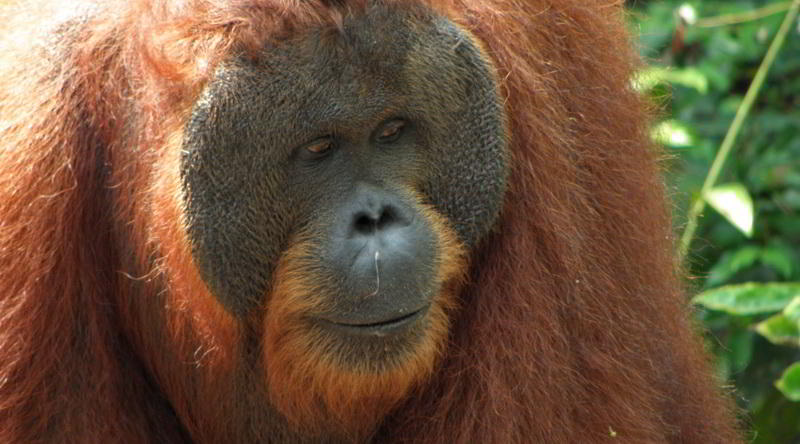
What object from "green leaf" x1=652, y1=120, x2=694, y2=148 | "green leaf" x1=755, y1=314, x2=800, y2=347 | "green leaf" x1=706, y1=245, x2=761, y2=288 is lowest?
"green leaf" x1=706, y1=245, x2=761, y2=288

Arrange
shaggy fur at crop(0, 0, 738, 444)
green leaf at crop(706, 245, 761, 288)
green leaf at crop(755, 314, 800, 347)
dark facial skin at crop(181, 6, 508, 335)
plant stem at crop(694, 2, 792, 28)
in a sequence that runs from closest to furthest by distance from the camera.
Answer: dark facial skin at crop(181, 6, 508, 335)
shaggy fur at crop(0, 0, 738, 444)
green leaf at crop(755, 314, 800, 347)
green leaf at crop(706, 245, 761, 288)
plant stem at crop(694, 2, 792, 28)

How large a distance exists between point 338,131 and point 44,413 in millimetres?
976

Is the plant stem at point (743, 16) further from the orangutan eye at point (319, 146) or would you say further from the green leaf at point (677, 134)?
the orangutan eye at point (319, 146)

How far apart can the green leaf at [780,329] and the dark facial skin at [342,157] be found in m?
1.52

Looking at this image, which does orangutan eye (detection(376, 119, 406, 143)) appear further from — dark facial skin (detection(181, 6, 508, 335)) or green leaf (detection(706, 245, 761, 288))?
green leaf (detection(706, 245, 761, 288))

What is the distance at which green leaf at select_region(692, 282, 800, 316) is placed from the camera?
3998 millimetres

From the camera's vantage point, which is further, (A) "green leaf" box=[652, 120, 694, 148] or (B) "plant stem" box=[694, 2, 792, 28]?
(B) "plant stem" box=[694, 2, 792, 28]

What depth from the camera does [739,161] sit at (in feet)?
16.0

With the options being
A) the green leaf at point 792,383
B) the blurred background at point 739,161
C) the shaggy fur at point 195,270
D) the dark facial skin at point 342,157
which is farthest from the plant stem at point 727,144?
the dark facial skin at point 342,157

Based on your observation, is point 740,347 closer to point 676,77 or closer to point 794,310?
point 794,310

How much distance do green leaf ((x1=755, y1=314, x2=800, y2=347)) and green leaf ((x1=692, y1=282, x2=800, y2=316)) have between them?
5 cm

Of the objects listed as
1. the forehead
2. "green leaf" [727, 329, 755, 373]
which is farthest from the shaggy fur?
"green leaf" [727, 329, 755, 373]

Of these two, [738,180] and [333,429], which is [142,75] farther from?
[738,180]

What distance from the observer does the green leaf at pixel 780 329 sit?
3982 millimetres
